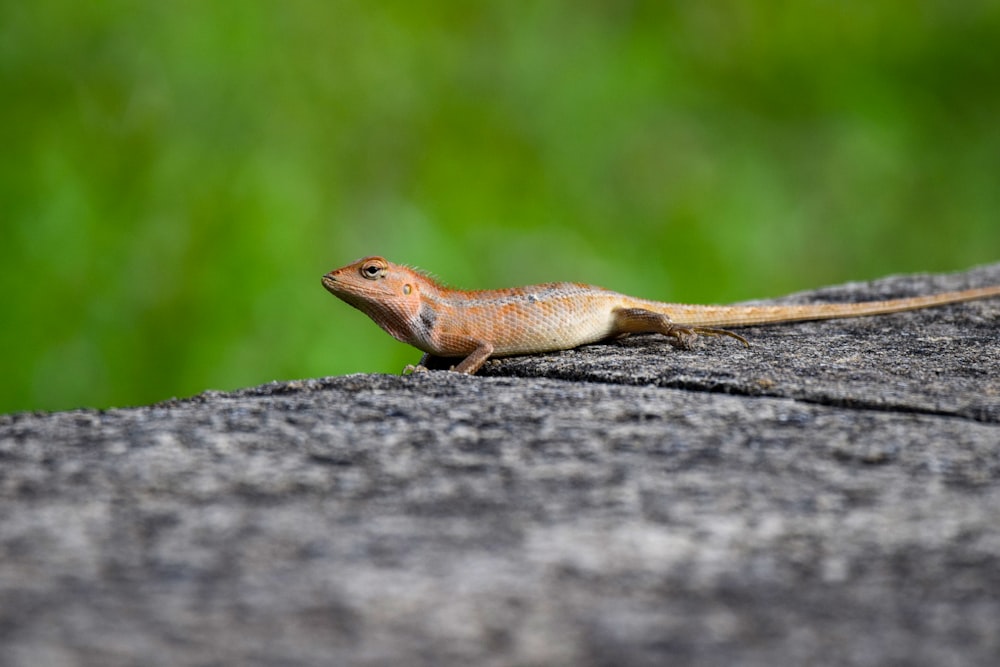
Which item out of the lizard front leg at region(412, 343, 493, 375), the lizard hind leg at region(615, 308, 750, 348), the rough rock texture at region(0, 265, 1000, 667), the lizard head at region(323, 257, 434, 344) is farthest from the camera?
the lizard head at region(323, 257, 434, 344)

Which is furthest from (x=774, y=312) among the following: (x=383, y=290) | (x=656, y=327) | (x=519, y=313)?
(x=383, y=290)

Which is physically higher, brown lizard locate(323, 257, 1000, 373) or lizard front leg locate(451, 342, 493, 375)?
brown lizard locate(323, 257, 1000, 373)

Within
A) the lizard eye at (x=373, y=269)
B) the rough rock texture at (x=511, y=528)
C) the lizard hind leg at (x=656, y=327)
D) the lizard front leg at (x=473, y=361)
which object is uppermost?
the lizard eye at (x=373, y=269)

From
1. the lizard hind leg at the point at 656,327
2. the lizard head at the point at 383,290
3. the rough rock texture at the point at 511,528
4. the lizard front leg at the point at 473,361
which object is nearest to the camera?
the rough rock texture at the point at 511,528

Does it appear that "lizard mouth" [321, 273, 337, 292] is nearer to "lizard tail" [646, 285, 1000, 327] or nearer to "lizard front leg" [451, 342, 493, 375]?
"lizard front leg" [451, 342, 493, 375]

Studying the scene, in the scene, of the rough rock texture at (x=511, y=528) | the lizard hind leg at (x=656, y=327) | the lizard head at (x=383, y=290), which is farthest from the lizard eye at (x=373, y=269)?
the rough rock texture at (x=511, y=528)

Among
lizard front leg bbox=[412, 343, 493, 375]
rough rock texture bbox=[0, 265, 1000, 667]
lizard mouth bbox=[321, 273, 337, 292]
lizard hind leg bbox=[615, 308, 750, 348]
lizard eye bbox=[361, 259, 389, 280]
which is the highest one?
lizard eye bbox=[361, 259, 389, 280]

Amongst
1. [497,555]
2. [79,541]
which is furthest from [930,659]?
[79,541]

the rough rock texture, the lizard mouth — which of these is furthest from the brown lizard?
the rough rock texture

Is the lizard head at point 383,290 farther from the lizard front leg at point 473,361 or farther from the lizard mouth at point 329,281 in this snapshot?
the lizard front leg at point 473,361
